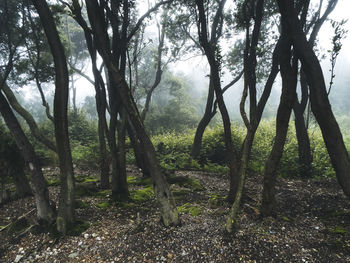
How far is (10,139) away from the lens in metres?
4.64

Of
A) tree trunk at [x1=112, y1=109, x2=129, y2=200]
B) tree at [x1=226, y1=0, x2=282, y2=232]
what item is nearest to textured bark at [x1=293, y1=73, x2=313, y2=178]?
tree at [x1=226, y1=0, x2=282, y2=232]

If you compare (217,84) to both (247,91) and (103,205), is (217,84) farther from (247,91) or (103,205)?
(103,205)

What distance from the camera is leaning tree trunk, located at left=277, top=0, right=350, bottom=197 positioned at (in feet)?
9.61

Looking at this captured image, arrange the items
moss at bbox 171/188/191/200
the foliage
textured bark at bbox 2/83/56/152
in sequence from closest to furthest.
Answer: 1. the foliage
2. moss at bbox 171/188/191/200
3. textured bark at bbox 2/83/56/152

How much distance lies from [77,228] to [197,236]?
217 centimetres

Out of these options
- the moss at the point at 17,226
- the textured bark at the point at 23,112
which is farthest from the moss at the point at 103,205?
the textured bark at the point at 23,112

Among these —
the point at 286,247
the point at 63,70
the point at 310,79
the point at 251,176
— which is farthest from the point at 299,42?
the point at 251,176

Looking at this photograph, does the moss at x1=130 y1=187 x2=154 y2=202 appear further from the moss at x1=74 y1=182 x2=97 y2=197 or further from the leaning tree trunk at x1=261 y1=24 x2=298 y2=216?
the leaning tree trunk at x1=261 y1=24 x2=298 y2=216

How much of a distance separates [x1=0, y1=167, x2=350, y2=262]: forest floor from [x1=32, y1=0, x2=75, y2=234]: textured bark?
0.41m

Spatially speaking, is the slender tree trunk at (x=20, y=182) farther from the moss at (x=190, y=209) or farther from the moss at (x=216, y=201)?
the moss at (x=216, y=201)

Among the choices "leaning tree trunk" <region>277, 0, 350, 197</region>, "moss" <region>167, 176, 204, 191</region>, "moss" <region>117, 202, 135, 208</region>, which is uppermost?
"leaning tree trunk" <region>277, 0, 350, 197</region>

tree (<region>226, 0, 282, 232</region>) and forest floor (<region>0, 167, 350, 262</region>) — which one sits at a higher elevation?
tree (<region>226, 0, 282, 232</region>)

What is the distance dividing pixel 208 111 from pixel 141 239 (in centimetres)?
705

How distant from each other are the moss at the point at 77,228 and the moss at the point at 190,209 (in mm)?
1871
